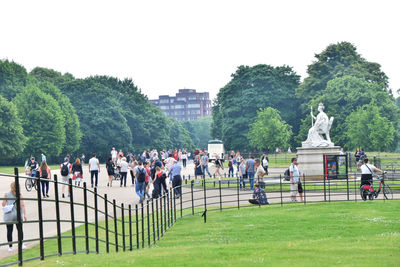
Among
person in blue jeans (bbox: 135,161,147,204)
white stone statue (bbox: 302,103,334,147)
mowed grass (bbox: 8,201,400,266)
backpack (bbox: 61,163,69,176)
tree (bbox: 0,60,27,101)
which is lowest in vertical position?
mowed grass (bbox: 8,201,400,266)

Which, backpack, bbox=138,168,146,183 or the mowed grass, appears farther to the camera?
backpack, bbox=138,168,146,183

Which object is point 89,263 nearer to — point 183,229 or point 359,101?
point 183,229

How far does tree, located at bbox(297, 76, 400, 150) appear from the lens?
73875mm

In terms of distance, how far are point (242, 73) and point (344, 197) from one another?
67.4 metres

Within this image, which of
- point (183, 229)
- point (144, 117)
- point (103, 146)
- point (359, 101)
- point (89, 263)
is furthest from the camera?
point (144, 117)

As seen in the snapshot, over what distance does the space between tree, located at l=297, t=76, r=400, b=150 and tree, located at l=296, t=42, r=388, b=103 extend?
6.72 metres

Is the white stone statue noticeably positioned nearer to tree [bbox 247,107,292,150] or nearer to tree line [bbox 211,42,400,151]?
tree line [bbox 211,42,400,151]

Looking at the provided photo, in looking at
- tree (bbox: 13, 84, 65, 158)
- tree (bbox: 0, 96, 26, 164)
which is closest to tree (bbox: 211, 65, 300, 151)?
tree (bbox: 13, 84, 65, 158)

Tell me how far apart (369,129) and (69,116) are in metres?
39.6

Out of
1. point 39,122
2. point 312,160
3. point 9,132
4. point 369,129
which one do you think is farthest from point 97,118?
point 312,160

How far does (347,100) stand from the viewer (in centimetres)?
7475

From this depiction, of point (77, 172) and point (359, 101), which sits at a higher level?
point (359, 101)

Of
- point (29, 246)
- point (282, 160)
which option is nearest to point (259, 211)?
point (29, 246)

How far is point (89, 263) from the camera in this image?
8836mm
